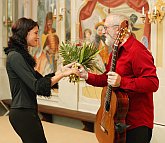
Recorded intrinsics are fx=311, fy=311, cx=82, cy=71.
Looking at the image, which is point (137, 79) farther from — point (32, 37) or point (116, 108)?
point (32, 37)

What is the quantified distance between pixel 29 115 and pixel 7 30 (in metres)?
4.79

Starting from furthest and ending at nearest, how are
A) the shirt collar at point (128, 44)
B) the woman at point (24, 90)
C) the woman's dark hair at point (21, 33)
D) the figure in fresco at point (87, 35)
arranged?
the figure in fresco at point (87, 35) < the woman's dark hair at point (21, 33) < the woman at point (24, 90) < the shirt collar at point (128, 44)

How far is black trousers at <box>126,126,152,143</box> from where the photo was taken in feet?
7.32

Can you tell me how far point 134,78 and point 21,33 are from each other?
1.09 m

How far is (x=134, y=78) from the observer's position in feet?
7.04

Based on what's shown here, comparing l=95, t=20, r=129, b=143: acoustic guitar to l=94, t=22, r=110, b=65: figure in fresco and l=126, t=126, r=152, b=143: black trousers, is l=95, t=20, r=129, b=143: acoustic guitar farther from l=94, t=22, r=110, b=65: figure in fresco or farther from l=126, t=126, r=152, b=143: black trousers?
l=94, t=22, r=110, b=65: figure in fresco

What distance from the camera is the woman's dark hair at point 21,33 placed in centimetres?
263

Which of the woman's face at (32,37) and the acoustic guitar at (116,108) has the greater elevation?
the woman's face at (32,37)

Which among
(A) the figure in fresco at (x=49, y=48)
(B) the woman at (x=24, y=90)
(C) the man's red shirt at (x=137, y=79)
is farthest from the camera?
(A) the figure in fresco at (x=49, y=48)

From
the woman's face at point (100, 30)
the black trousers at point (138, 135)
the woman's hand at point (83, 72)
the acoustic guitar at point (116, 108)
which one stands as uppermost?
the woman's face at point (100, 30)


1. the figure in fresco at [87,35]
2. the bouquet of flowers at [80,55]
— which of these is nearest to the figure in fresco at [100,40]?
the figure in fresco at [87,35]

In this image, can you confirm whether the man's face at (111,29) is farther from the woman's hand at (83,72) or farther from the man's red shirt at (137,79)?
the woman's hand at (83,72)

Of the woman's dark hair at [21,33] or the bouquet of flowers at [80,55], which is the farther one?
the bouquet of flowers at [80,55]

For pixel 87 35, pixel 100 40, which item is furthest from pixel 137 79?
pixel 87 35
